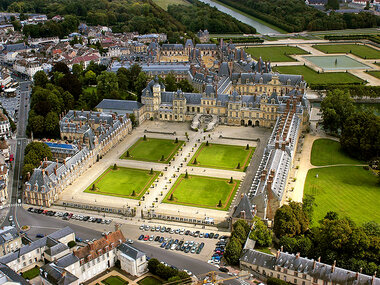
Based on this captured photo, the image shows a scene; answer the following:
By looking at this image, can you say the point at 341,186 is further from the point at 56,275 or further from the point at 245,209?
the point at 56,275

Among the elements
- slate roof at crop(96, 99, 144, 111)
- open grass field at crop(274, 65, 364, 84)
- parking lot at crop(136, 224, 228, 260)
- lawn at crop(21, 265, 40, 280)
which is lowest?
lawn at crop(21, 265, 40, 280)

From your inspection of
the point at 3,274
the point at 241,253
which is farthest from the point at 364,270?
the point at 3,274

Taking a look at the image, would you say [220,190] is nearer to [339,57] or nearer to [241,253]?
[241,253]

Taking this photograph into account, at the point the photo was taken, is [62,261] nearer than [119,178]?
Yes

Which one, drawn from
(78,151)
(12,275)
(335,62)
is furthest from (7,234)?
(335,62)

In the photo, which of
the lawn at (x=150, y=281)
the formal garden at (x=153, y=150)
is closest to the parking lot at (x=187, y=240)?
the lawn at (x=150, y=281)

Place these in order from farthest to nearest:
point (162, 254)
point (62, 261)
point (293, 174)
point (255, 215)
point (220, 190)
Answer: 1. point (293, 174)
2. point (220, 190)
3. point (255, 215)
4. point (162, 254)
5. point (62, 261)

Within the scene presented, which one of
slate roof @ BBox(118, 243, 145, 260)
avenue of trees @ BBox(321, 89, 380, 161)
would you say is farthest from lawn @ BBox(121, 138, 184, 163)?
avenue of trees @ BBox(321, 89, 380, 161)

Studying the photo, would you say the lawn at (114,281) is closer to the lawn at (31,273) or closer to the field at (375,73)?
the lawn at (31,273)

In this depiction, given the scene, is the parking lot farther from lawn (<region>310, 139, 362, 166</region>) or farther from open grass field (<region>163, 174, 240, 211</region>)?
lawn (<region>310, 139, 362, 166</region>)
